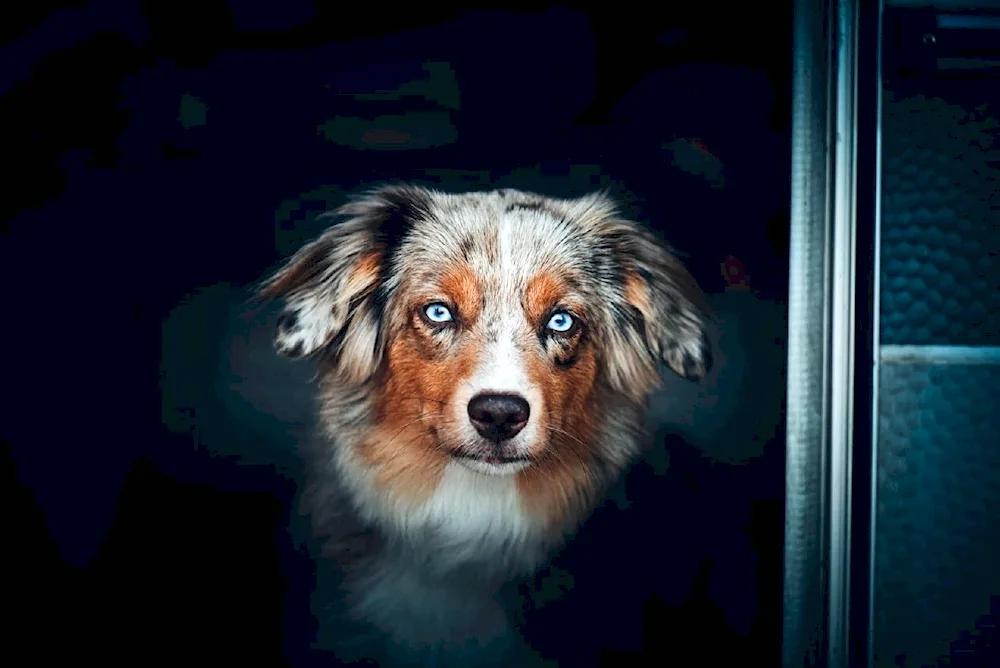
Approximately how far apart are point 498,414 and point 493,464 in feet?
0.31

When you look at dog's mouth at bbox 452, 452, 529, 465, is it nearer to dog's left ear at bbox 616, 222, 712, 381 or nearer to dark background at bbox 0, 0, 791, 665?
dark background at bbox 0, 0, 791, 665

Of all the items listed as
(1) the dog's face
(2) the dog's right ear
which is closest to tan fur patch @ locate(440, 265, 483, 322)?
(1) the dog's face

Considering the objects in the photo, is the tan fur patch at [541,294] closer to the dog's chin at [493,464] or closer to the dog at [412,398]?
the dog at [412,398]

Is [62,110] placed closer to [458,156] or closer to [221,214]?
[221,214]

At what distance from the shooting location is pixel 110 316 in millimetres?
1080

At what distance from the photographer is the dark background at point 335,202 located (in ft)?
3.46

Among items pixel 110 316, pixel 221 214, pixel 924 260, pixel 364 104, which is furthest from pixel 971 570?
pixel 110 316

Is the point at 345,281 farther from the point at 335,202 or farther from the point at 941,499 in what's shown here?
the point at 941,499

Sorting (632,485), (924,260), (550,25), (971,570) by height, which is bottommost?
(971,570)

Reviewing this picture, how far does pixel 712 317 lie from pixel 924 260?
350 mm

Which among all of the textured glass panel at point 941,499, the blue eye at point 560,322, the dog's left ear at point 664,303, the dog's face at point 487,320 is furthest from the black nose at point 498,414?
the textured glass panel at point 941,499

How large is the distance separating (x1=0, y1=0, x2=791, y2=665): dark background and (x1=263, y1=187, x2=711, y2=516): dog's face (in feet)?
0.17

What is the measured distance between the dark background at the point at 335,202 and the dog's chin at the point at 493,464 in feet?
0.52

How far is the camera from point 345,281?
1049mm
